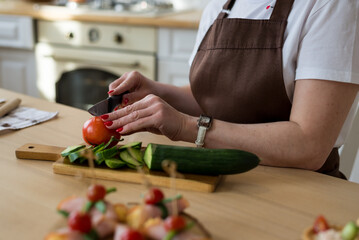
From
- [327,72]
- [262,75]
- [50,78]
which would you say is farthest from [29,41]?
[327,72]

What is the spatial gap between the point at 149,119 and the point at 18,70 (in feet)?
7.29

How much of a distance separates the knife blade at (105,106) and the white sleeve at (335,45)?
52cm

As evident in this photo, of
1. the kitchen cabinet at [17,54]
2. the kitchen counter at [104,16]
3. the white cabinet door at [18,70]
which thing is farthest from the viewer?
Answer: the white cabinet door at [18,70]

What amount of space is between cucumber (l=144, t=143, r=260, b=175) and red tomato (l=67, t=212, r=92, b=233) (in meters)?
0.29

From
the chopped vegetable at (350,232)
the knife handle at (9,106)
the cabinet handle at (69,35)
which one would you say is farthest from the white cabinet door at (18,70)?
the chopped vegetable at (350,232)

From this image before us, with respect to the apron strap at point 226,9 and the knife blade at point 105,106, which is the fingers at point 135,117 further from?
the apron strap at point 226,9

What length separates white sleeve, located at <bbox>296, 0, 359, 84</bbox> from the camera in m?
1.02

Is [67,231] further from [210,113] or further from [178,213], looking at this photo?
[210,113]

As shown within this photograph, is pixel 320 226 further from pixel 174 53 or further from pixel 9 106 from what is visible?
pixel 174 53

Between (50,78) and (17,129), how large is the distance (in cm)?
174

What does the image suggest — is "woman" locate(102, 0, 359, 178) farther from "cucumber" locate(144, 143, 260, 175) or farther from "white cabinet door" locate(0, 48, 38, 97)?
"white cabinet door" locate(0, 48, 38, 97)

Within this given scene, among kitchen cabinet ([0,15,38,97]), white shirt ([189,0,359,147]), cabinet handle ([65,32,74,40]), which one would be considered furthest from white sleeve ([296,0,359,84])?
kitchen cabinet ([0,15,38,97])

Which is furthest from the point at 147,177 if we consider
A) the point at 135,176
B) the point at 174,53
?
the point at 174,53

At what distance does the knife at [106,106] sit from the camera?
1129 mm
